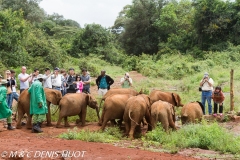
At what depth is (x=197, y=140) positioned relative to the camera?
8.54 meters

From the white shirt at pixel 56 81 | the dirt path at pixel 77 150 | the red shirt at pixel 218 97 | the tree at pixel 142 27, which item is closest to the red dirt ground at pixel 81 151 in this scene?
the dirt path at pixel 77 150

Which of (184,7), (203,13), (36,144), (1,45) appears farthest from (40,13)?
(36,144)

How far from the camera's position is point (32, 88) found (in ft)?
32.2

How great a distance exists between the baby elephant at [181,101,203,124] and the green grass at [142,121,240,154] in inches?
61.4

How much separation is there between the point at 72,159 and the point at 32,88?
12.3ft

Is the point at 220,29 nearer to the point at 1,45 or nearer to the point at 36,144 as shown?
the point at 1,45

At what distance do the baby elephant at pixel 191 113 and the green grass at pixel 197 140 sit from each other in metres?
1.56

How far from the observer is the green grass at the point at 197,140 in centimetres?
816

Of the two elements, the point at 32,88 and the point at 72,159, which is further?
the point at 32,88

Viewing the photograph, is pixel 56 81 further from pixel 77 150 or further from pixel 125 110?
pixel 77 150

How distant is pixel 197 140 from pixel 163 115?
63.4 inches

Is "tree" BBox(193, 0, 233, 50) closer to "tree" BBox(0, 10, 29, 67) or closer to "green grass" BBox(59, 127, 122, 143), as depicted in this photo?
"tree" BBox(0, 10, 29, 67)

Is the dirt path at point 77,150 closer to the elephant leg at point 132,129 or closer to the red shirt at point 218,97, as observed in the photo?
the elephant leg at point 132,129

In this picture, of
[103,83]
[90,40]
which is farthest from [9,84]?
[90,40]
